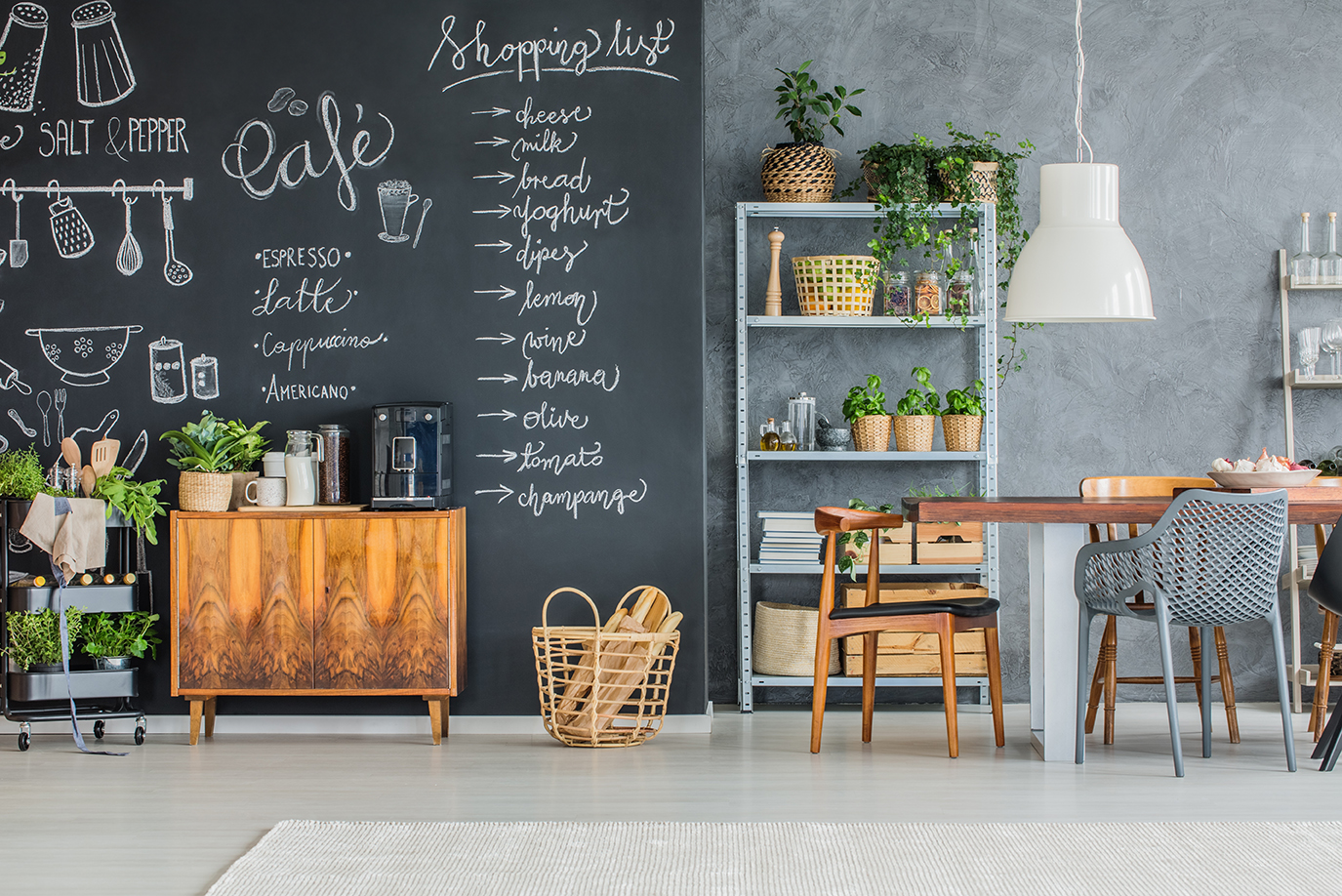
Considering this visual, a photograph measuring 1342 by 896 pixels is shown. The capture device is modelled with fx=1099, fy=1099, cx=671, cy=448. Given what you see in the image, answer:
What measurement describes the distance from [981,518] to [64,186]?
3533mm

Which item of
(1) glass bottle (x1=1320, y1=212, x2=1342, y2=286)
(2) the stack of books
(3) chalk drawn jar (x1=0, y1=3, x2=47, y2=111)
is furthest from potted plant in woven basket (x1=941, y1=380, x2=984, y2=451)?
(3) chalk drawn jar (x1=0, y1=3, x2=47, y2=111)

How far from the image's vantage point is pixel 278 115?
163 inches

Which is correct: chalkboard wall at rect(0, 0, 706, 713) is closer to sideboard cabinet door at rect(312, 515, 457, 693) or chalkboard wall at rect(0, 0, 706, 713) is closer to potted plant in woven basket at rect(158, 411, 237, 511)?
potted plant in woven basket at rect(158, 411, 237, 511)

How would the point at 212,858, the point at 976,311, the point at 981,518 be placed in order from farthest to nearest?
the point at 976,311, the point at 981,518, the point at 212,858

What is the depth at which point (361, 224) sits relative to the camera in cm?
413

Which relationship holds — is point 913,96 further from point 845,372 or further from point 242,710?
point 242,710

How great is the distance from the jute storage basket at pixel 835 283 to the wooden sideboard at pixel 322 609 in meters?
1.68

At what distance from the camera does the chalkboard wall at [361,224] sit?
4.11 meters

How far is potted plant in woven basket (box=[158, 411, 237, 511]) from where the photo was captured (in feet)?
12.6

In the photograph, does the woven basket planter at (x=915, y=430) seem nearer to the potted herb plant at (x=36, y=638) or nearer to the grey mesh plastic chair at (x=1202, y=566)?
the grey mesh plastic chair at (x=1202, y=566)

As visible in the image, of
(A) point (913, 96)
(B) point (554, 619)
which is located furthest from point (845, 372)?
(B) point (554, 619)

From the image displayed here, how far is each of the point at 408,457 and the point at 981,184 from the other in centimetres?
248

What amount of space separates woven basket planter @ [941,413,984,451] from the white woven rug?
5.98 feet

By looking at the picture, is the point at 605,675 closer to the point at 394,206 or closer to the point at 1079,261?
the point at 394,206
